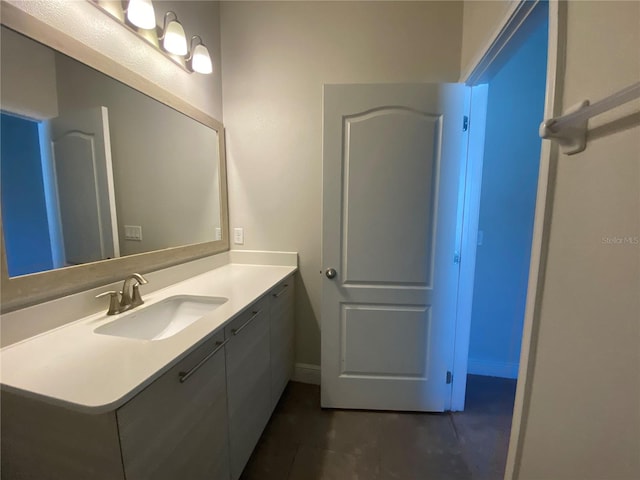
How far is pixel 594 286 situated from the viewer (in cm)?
61

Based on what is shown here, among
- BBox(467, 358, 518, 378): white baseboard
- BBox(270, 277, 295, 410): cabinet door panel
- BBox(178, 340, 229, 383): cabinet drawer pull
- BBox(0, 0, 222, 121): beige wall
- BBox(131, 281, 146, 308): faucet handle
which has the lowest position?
BBox(467, 358, 518, 378): white baseboard

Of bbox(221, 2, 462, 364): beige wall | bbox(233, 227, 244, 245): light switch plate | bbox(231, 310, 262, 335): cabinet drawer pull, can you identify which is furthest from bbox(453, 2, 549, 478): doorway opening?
bbox(233, 227, 244, 245): light switch plate

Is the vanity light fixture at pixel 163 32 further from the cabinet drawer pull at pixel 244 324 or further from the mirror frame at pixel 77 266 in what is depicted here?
the cabinet drawer pull at pixel 244 324

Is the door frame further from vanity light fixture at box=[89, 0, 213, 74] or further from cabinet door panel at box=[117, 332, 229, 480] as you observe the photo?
vanity light fixture at box=[89, 0, 213, 74]

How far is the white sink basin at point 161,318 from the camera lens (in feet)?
3.36

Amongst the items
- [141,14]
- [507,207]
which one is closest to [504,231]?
[507,207]

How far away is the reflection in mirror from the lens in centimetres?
83

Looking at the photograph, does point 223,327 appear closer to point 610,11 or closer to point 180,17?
point 610,11

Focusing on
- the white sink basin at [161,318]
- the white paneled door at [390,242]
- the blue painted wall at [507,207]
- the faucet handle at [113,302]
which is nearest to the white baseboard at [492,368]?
the blue painted wall at [507,207]

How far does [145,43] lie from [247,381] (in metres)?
1.68

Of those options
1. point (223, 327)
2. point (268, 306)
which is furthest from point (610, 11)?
point (268, 306)

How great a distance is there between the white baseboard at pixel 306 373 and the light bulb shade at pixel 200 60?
2.10m

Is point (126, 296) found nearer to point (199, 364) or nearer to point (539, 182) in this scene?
point (199, 364)

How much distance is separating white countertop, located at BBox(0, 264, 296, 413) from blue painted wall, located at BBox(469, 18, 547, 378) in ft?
6.28
